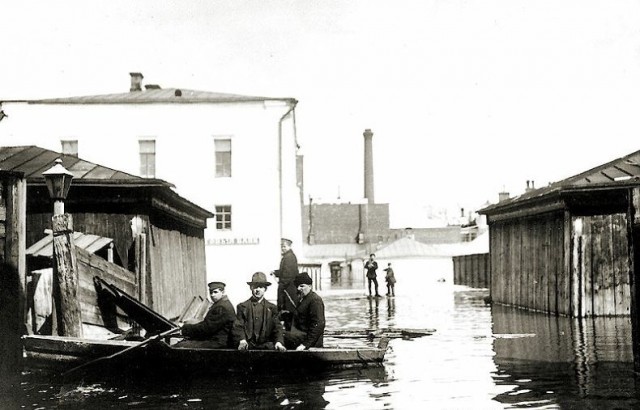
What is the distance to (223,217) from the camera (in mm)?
36875

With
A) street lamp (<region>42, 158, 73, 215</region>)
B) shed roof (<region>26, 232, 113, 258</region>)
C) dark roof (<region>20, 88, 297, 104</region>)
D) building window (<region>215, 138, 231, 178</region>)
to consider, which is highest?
dark roof (<region>20, 88, 297, 104</region>)

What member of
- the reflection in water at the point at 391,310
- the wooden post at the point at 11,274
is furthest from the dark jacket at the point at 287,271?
the reflection in water at the point at 391,310

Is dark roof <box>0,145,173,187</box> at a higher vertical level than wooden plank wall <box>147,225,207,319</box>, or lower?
higher

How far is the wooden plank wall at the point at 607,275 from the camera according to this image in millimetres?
19250

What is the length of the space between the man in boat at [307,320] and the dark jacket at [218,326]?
0.88 metres

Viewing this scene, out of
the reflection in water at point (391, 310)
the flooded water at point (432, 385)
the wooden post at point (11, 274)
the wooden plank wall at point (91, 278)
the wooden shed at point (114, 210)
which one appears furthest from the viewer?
the reflection in water at point (391, 310)

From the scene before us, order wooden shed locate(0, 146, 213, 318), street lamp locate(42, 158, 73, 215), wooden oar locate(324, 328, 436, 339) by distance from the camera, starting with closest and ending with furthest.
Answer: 1. street lamp locate(42, 158, 73, 215)
2. wooden shed locate(0, 146, 213, 318)
3. wooden oar locate(324, 328, 436, 339)

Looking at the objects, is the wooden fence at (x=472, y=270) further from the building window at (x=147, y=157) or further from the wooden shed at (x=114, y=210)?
the wooden shed at (x=114, y=210)

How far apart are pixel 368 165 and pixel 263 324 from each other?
76.2 meters

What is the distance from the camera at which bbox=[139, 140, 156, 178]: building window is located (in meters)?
37.6

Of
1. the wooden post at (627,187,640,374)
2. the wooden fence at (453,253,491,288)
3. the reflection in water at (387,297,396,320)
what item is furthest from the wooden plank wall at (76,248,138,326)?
the wooden fence at (453,253,491,288)

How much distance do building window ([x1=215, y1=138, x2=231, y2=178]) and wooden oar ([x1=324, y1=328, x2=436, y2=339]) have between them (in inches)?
830

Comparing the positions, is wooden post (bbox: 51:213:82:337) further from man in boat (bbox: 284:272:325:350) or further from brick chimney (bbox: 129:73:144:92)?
brick chimney (bbox: 129:73:144:92)

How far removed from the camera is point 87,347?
1155 cm
